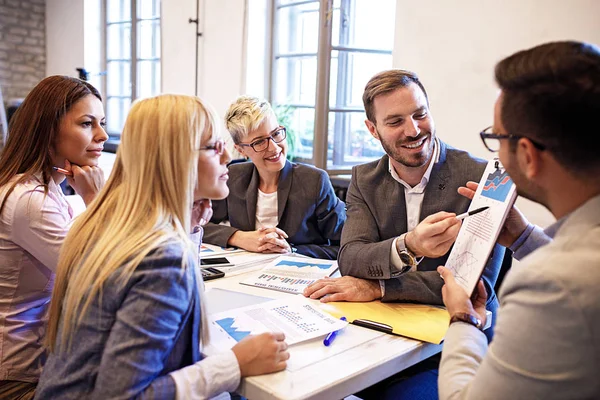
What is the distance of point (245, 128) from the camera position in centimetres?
264

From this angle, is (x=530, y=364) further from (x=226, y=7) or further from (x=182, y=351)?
(x=226, y=7)

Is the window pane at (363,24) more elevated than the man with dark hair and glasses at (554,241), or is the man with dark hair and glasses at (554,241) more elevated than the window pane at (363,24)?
the window pane at (363,24)

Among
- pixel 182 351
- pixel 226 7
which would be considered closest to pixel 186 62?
pixel 226 7

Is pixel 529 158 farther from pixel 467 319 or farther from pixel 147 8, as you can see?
pixel 147 8

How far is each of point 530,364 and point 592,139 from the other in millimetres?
386

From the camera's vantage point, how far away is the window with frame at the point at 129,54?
6.80 meters

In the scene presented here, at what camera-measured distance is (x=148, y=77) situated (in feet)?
22.6

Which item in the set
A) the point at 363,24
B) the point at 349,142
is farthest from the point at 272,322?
the point at 363,24

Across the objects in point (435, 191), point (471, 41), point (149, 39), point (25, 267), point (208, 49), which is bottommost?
point (25, 267)

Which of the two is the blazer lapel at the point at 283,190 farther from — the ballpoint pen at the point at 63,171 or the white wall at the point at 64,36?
the white wall at the point at 64,36

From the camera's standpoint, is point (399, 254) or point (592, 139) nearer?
point (592, 139)

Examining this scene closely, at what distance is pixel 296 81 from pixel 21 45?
486 cm

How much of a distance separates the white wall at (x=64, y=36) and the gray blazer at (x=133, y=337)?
694 centimetres

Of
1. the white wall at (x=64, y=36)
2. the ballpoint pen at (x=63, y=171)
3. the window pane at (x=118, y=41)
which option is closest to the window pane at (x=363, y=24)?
the ballpoint pen at (x=63, y=171)
